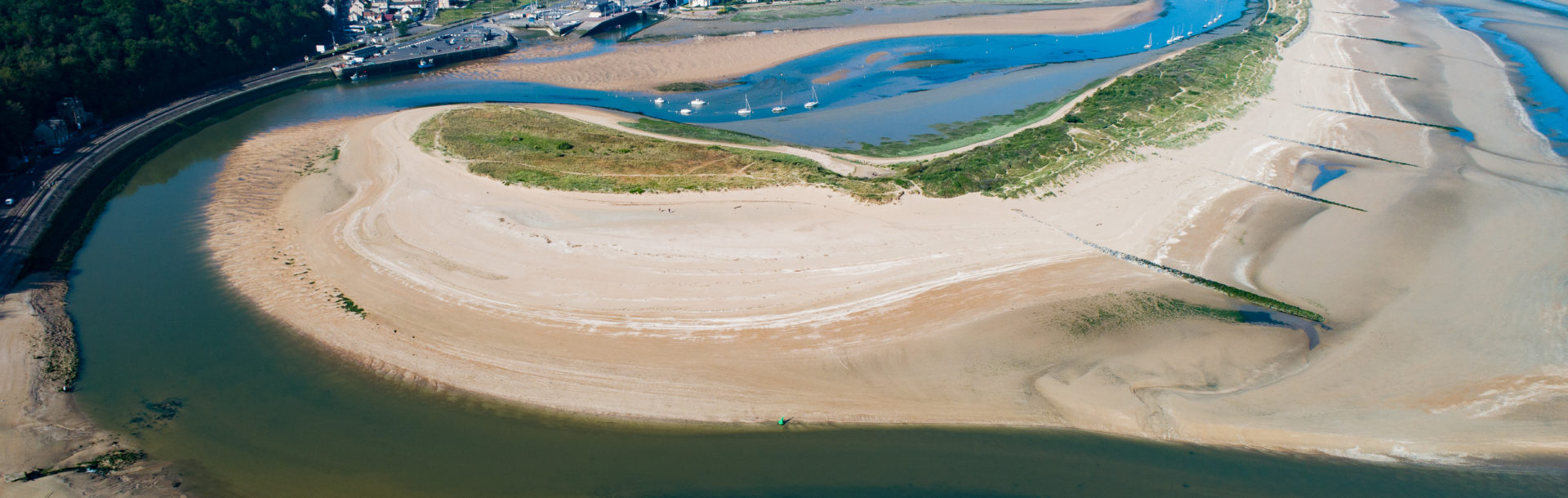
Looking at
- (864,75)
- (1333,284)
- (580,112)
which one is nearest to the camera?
(1333,284)

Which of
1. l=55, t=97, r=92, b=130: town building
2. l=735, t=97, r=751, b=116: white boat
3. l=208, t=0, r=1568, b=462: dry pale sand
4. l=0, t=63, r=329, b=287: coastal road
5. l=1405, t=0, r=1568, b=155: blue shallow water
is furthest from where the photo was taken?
l=735, t=97, r=751, b=116: white boat

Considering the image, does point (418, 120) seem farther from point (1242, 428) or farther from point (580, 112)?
point (1242, 428)

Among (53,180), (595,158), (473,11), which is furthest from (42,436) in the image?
(473,11)

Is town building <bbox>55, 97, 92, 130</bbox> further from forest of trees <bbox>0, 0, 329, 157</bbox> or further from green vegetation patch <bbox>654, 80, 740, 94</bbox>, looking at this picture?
green vegetation patch <bbox>654, 80, 740, 94</bbox>

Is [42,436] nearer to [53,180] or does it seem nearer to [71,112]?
[53,180]

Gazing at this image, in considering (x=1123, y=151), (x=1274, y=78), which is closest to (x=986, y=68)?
(x=1274, y=78)

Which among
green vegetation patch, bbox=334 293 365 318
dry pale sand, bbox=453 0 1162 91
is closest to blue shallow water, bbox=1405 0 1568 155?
dry pale sand, bbox=453 0 1162 91
